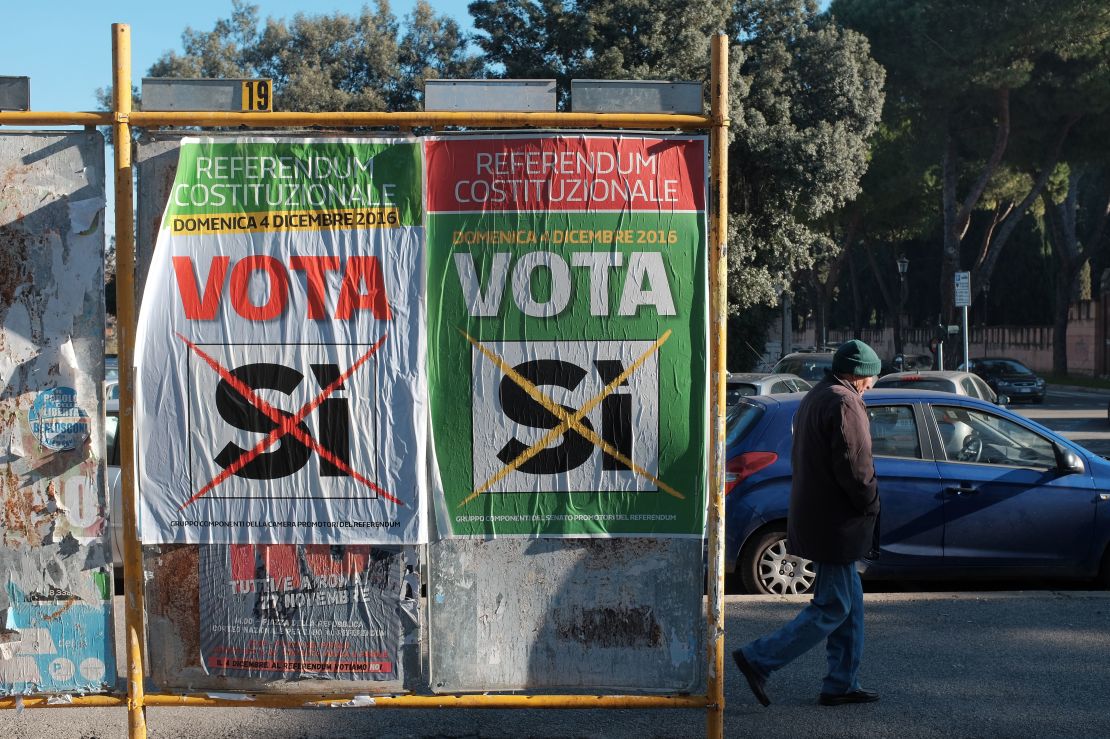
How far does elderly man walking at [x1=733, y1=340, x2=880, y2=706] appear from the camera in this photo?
5332 millimetres

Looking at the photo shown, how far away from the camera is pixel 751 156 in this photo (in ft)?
80.4

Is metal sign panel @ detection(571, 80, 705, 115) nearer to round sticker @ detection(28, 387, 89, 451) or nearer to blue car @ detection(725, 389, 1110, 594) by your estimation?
round sticker @ detection(28, 387, 89, 451)

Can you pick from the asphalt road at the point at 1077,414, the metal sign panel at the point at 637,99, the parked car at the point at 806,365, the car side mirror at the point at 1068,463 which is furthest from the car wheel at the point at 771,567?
the asphalt road at the point at 1077,414

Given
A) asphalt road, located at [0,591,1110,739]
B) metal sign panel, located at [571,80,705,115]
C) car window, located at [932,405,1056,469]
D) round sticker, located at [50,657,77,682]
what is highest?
metal sign panel, located at [571,80,705,115]

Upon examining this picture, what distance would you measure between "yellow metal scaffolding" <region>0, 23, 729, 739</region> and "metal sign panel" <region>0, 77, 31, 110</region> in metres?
0.04

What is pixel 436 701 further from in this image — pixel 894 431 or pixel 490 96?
pixel 894 431

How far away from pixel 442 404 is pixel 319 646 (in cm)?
103

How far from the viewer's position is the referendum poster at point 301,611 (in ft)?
14.5

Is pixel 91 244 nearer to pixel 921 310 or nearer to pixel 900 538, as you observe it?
pixel 900 538

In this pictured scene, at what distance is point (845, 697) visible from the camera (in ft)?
18.0

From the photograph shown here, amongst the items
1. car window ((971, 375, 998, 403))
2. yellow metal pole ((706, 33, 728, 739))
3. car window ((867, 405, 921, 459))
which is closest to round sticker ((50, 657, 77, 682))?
yellow metal pole ((706, 33, 728, 739))

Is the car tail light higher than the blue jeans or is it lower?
higher

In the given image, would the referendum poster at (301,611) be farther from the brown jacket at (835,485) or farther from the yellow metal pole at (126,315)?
the brown jacket at (835,485)

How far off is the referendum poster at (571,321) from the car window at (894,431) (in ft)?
14.1
